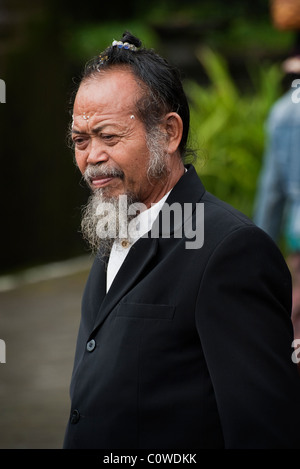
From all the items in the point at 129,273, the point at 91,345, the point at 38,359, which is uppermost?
the point at 38,359

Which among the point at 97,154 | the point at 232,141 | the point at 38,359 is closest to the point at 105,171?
the point at 97,154

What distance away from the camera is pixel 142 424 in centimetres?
221

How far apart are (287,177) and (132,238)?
2049 millimetres

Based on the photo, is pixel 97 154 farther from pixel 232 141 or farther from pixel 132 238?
pixel 232 141

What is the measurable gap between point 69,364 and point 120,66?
4.72 meters

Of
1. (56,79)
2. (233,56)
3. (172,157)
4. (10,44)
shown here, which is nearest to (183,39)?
(233,56)

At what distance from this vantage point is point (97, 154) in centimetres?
241

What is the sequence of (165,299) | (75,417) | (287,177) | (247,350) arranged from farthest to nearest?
1. (287,177)
2. (75,417)
3. (165,299)
4. (247,350)

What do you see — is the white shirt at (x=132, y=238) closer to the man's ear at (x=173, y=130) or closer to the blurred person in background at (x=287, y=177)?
the man's ear at (x=173, y=130)

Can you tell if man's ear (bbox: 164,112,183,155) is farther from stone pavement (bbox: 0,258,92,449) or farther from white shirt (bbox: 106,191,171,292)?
stone pavement (bbox: 0,258,92,449)

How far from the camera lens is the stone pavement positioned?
5.40m

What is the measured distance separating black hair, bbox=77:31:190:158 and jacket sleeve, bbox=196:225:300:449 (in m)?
0.47

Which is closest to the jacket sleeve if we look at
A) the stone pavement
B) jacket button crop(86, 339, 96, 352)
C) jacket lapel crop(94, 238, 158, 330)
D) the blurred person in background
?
jacket lapel crop(94, 238, 158, 330)

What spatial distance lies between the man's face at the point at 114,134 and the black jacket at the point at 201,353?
A: 20 centimetres
